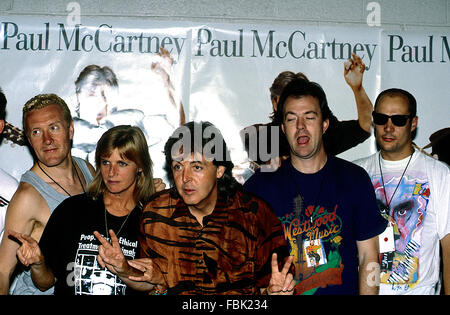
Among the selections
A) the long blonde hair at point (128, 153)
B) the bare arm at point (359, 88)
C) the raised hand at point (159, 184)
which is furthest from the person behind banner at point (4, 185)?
the bare arm at point (359, 88)

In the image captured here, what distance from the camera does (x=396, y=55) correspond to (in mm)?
3898

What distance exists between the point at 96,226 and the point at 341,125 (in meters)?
2.17

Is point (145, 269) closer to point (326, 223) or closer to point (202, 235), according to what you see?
→ point (202, 235)

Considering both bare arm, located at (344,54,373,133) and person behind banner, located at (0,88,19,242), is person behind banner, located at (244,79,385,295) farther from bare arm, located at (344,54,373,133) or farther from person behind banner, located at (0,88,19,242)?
person behind banner, located at (0,88,19,242)

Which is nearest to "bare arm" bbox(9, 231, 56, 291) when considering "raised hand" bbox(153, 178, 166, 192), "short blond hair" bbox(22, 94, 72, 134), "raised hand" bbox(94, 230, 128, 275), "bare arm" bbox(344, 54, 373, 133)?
"raised hand" bbox(94, 230, 128, 275)

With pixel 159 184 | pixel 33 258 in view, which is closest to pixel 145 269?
pixel 33 258

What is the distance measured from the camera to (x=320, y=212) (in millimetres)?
2895

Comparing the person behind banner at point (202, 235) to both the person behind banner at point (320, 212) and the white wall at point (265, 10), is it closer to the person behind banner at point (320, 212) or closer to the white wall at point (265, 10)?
the person behind banner at point (320, 212)

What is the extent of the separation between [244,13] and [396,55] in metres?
1.34

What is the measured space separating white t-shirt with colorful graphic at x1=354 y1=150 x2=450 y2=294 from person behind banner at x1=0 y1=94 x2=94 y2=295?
7.30 feet

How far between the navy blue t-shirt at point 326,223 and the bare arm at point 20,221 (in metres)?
1.42

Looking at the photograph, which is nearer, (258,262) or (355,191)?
(258,262)
